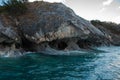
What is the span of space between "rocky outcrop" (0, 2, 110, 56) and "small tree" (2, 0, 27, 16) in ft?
4.26

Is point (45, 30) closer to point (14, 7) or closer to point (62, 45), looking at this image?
point (62, 45)

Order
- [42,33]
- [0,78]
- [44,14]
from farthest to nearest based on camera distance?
[44,14] → [42,33] → [0,78]

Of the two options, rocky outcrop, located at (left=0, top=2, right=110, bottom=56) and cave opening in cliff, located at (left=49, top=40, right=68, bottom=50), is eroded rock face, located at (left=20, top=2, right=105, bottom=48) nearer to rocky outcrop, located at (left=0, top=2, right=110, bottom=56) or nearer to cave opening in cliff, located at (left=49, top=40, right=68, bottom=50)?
rocky outcrop, located at (left=0, top=2, right=110, bottom=56)

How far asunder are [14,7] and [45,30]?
9.47 metres

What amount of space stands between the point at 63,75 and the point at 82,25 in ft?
79.8

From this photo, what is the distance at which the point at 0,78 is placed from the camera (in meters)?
23.5

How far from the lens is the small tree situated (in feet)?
163

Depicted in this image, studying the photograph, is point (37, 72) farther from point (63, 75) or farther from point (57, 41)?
point (57, 41)

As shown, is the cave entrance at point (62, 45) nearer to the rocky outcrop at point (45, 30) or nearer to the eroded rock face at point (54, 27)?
the rocky outcrop at point (45, 30)

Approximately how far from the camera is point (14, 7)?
49.8 m

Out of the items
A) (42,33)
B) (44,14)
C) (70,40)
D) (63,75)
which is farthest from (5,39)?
(63,75)

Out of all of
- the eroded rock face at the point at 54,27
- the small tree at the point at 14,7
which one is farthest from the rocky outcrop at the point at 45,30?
the small tree at the point at 14,7

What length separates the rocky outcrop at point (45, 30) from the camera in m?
45.3

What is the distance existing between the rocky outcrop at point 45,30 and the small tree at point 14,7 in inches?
51.1
